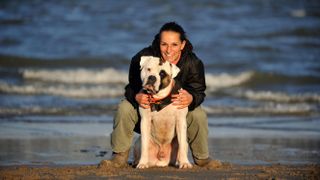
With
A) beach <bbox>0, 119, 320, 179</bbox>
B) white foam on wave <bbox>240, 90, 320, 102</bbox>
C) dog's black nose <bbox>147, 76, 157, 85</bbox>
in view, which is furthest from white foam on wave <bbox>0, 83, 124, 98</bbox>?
dog's black nose <bbox>147, 76, 157, 85</bbox>

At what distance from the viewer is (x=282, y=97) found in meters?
14.6

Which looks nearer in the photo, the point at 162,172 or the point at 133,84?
the point at 162,172

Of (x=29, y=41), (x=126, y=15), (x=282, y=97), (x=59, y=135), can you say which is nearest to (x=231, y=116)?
(x=282, y=97)

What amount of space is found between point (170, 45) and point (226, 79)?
9884mm

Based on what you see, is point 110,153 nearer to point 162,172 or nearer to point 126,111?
point 126,111

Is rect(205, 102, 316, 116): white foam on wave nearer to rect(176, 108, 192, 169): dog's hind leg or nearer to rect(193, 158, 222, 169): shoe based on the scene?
rect(193, 158, 222, 169): shoe

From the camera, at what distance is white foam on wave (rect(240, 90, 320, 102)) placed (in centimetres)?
1445

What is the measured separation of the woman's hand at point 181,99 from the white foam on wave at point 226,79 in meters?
8.83

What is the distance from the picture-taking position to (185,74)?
24.6 ft

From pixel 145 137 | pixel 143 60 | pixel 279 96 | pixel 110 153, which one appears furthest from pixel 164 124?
pixel 279 96

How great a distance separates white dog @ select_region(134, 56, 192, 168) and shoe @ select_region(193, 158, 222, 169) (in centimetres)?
25

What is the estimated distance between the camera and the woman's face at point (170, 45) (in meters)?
7.26

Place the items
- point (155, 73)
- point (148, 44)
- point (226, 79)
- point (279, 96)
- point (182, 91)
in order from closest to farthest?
point (155, 73)
point (182, 91)
point (279, 96)
point (226, 79)
point (148, 44)

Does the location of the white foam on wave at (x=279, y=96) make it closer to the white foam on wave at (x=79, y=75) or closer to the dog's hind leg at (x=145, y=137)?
the white foam on wave at (x=79, y=75)
